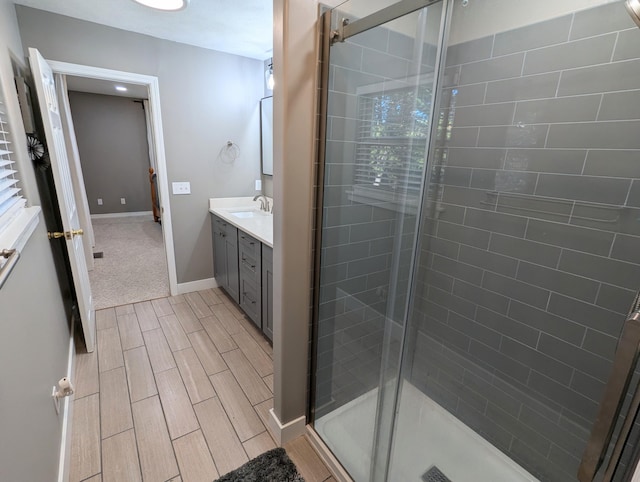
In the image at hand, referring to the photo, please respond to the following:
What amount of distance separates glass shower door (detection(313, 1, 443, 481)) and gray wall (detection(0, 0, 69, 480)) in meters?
1.10

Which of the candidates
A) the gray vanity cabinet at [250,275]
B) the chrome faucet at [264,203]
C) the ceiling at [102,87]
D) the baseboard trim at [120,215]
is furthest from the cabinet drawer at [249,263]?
the baseboard trim at [120,215]

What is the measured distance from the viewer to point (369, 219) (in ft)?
4.88

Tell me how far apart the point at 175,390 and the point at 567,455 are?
2143 mm

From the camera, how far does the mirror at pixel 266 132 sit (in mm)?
3172

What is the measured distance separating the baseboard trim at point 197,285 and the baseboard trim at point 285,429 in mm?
2003

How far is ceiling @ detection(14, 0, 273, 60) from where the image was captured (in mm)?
2096

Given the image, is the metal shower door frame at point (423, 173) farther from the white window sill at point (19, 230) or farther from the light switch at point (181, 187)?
the light switch at point (181, 187)

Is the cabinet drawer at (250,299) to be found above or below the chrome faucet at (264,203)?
below

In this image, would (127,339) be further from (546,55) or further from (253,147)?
(546,55)

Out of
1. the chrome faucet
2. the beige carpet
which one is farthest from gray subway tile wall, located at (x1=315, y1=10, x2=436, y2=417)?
the beige carpet

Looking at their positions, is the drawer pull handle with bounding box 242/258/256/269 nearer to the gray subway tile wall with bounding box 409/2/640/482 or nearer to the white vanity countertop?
the white vanity countertop

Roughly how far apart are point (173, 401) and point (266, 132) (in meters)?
2.53

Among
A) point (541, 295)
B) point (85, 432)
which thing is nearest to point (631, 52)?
point (541, 295)

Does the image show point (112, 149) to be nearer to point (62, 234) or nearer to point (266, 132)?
point (266, 132)
